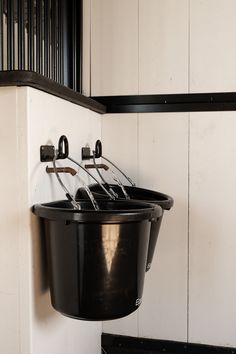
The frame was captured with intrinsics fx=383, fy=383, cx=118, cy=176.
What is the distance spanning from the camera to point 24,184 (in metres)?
1.03

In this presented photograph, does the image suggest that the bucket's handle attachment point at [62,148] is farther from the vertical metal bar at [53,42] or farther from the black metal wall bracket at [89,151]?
the vertical metal bar at [53,42]

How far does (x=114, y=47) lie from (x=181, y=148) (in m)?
0.54

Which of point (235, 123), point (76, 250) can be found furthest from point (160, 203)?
point (235, 123)

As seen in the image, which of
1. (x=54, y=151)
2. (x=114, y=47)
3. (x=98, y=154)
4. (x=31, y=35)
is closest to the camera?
(x=54, y=151)

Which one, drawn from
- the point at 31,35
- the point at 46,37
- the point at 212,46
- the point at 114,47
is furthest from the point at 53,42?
the point at 212,46

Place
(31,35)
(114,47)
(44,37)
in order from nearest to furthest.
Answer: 1. (31,35)
2. (44,37)
3. (114,47)

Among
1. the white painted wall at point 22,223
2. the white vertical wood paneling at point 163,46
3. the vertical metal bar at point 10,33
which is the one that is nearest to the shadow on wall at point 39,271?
the white painted wall at point 22,223

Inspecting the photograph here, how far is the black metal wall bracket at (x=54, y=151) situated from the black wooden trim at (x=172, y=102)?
1.85 ft

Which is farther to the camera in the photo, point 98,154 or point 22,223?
point 98,154

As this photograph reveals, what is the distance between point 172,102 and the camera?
1664mm

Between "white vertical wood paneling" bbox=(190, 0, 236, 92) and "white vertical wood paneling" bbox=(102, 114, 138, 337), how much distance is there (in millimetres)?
321

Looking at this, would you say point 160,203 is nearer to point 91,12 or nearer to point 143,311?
point 143,311

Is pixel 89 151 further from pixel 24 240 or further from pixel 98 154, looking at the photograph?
pixel 24 240

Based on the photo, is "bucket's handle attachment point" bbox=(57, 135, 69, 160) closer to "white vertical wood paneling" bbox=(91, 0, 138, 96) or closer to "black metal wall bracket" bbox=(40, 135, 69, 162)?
"black metal wall bracket" bbox=(40, 135, 69, 162)
